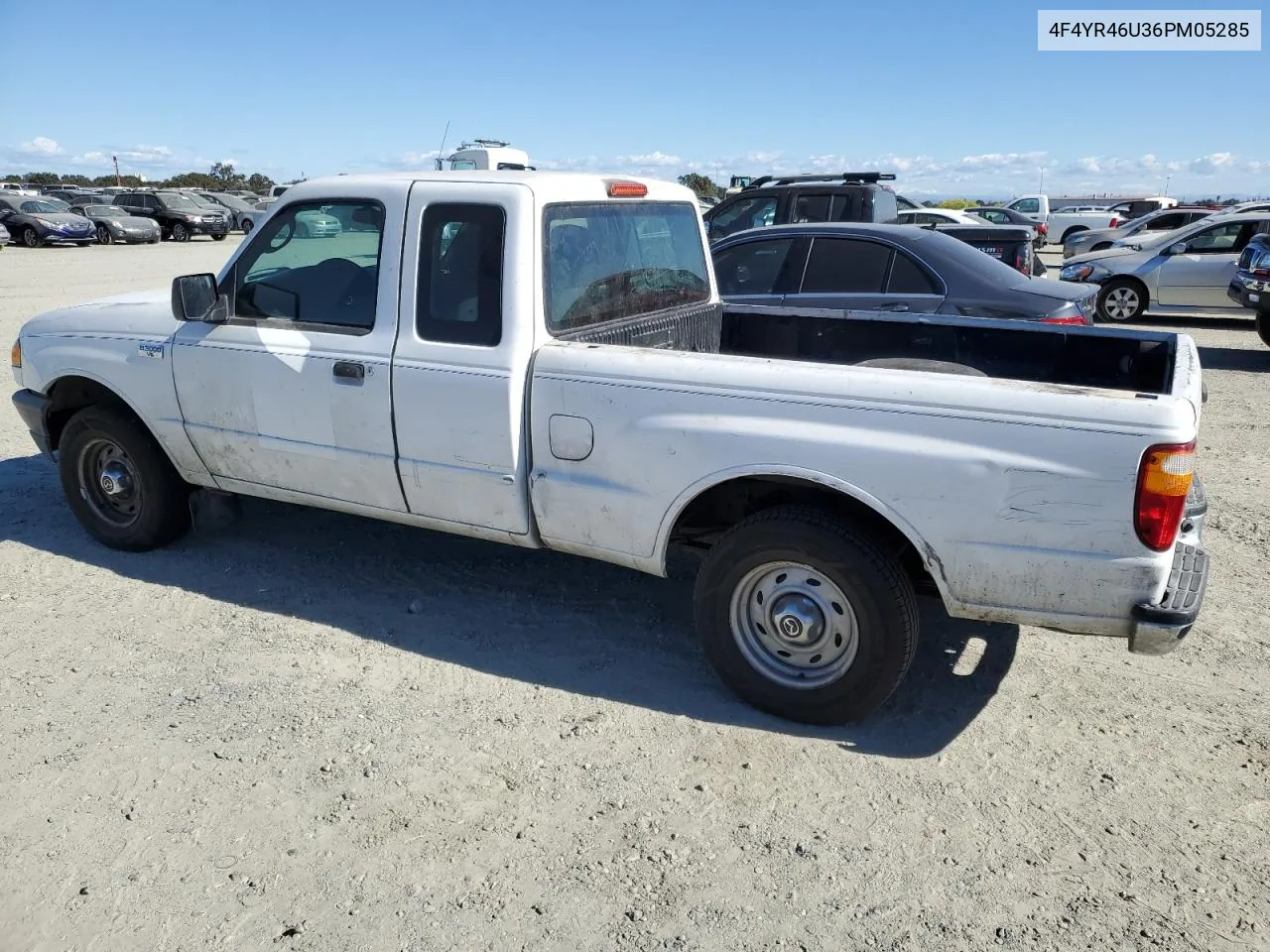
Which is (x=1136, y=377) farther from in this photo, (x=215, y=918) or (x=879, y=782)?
(x=215, y=918)

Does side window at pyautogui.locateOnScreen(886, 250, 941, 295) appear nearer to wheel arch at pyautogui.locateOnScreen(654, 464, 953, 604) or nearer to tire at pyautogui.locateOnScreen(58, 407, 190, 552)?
wheel arch at pyautogui.locateOnScreen(654, 464, 953, 604)

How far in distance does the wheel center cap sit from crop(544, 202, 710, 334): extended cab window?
1379mm

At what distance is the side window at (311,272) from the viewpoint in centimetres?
428

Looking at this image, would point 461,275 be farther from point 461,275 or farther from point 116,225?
point 116,225

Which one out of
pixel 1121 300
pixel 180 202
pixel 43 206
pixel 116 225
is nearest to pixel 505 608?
pixel 1121 300

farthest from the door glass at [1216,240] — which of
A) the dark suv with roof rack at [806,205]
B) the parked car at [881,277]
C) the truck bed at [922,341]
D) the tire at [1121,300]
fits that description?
the truck bed at [922,341]

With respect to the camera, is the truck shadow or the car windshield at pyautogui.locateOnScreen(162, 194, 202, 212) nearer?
the truck shadow

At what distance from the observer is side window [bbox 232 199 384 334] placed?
428 centimetres

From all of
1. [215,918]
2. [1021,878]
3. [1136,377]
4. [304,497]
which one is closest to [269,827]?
[215,918]

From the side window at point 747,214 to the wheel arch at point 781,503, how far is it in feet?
29.9

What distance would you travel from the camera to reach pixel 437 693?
3.94 metres

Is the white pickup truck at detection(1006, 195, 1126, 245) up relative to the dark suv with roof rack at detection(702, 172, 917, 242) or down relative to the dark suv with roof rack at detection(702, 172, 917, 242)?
up

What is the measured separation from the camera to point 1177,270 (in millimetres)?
14070

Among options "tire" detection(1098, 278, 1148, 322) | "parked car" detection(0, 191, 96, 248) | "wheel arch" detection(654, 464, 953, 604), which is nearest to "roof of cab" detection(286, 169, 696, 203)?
"wheel arch" detection(654, 464, 953, 604)
